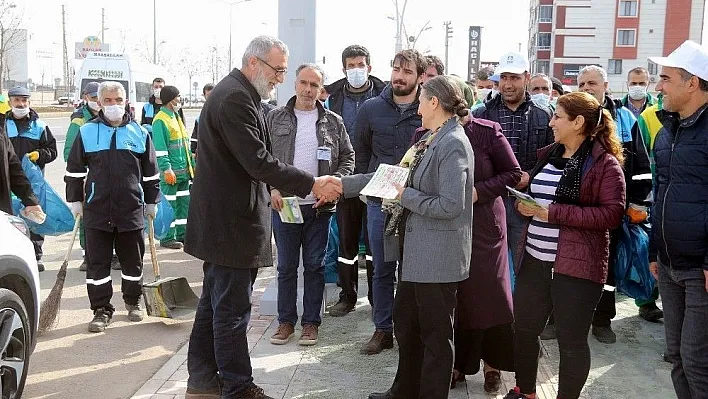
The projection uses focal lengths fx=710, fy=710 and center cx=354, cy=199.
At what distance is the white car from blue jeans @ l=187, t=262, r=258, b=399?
1001mm

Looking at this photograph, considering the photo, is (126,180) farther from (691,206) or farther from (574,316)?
(691,206)

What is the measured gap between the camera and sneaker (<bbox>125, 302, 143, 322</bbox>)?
6.45 meters

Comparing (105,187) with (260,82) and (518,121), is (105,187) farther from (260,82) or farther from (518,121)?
(518,121)

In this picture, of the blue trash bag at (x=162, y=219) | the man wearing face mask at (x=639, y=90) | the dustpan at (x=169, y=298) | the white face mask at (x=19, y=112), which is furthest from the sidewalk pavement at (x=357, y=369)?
the white face mask at (x=19, y=112)

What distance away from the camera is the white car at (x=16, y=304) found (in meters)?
4.03

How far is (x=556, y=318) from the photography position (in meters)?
4.24

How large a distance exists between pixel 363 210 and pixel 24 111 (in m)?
4.83

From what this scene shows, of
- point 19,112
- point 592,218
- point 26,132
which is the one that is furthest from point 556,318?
point 19,112

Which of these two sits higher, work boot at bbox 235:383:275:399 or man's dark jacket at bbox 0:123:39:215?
man's dark jacket at bbox 0:123:39:215

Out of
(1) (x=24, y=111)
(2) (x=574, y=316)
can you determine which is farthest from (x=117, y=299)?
(2) (x=574, y=316)

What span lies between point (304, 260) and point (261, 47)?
6.88 feet

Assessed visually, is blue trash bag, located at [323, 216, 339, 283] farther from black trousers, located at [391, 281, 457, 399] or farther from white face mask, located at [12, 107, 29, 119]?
white face mask, located at [12, 107, 29, 119]

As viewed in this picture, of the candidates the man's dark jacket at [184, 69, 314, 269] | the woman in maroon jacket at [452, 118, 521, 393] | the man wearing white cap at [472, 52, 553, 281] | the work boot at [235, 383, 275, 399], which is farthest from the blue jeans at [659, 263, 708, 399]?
the work boot at [235, 383, 275, 399]

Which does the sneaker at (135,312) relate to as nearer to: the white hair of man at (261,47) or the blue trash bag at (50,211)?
the blue trash bag at (50,211)
